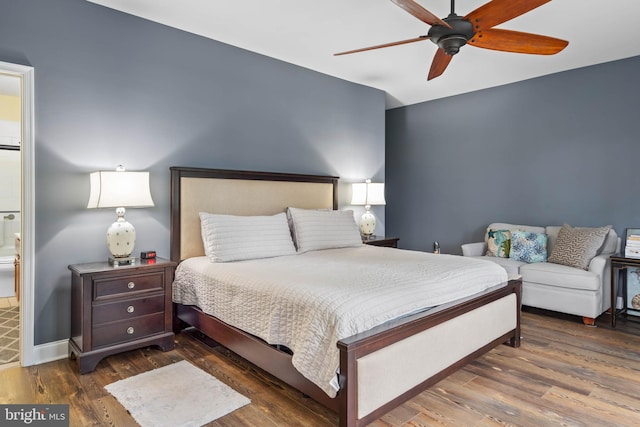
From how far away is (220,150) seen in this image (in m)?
3.77

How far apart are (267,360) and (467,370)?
1.41 meters

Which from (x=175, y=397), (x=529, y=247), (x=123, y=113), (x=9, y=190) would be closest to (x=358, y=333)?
(x=175, y=397)

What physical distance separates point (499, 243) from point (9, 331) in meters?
5.07

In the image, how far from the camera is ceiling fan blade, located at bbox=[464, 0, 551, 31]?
6.82ft

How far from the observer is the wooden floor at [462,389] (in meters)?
2.06

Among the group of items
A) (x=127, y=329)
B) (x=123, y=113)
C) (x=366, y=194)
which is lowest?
(x=127, y=329)

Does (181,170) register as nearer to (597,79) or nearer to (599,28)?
(599,28)

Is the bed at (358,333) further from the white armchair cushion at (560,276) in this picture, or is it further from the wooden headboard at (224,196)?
the white armchair cushion at (560,276)

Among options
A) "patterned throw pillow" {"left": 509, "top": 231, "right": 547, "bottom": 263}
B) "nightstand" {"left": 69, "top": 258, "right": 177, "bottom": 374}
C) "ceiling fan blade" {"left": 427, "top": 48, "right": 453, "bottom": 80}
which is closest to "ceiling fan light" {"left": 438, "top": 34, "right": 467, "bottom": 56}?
"ceiling fan blade" {"left": 427, "top": 48, "right": 453, "bottom": 80}

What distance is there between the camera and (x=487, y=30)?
2359 mm

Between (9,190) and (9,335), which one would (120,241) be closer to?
(9,335)

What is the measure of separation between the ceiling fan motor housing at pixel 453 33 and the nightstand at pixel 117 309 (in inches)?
97.5

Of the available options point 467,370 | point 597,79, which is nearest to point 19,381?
point 467,370

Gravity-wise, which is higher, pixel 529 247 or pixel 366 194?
pixel 366 194
